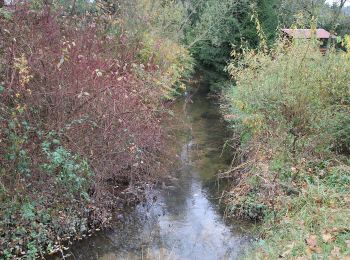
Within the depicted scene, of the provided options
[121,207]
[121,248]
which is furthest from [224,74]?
[121,248]

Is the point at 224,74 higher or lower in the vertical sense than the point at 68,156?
lower

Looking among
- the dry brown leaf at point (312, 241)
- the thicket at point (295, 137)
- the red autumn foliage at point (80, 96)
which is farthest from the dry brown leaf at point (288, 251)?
the red autumn foliage at point (80, 96)

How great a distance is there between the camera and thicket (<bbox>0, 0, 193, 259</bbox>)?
6867 mm

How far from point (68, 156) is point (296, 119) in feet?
17.1

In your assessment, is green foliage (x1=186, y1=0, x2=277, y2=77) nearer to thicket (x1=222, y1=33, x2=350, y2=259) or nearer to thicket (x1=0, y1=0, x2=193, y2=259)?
thicket (x1=222, y1=33, x2=350, y2=259)

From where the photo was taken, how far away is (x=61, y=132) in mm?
7477

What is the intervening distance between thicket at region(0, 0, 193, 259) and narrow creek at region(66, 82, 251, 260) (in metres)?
0.46

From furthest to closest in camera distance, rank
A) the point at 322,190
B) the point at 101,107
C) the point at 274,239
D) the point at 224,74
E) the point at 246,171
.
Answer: the point at 224,74
the point at 246,171
the point at 101,107
the point at 322,190
the point at 274,239

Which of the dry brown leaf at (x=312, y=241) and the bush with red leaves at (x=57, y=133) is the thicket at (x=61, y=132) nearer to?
the bush with red leaves at (x=57, y=133)

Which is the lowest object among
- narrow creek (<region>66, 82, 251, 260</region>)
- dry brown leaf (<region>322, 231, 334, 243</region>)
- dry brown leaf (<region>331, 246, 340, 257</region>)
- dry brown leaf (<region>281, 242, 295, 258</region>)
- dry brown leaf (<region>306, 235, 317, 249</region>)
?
narrow creek (<region>66, 82, 251, 260</region>)

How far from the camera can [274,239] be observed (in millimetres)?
6547

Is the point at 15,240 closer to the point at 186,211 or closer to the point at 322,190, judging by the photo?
the point at 186,211

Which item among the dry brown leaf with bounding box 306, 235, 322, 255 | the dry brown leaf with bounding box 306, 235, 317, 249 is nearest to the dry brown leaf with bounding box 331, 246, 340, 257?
the dry brown leaf with bounding box 306, 235, 322, 255

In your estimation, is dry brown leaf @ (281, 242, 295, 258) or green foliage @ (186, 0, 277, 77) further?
green foliage @ (186, 0, 277, 77)
